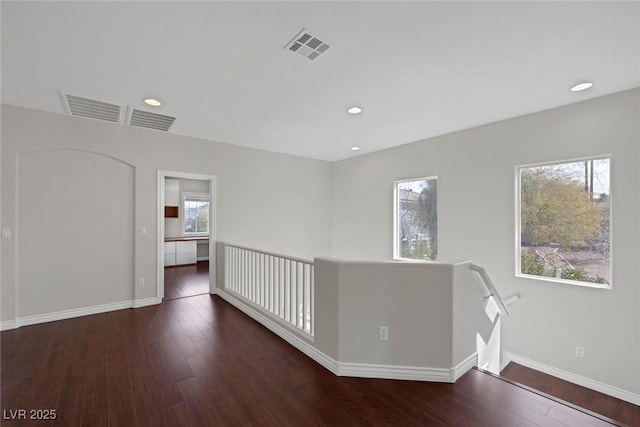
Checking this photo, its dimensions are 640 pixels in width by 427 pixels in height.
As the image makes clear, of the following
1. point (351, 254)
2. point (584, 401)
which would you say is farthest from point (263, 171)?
point (584, 401)

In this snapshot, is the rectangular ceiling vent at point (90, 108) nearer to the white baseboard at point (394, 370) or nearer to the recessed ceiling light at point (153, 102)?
the recessed ceiling light at point (153, 102)

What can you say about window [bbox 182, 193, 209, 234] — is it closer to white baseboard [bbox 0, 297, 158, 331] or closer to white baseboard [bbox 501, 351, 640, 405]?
white baseboard [bbox 0, 297, 158, 331]

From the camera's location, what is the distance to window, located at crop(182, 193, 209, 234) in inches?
316

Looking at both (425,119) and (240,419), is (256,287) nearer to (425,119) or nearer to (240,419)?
(240,419)

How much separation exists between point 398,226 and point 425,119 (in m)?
2.24

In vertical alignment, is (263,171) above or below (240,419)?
above

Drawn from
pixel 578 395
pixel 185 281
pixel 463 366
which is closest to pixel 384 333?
pixel 463 366

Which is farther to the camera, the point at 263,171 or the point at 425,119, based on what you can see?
the point at 263,171

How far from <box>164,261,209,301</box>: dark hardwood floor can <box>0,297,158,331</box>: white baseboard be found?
0.50 metres

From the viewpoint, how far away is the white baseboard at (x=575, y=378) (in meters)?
2.77

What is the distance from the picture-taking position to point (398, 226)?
5262 mm

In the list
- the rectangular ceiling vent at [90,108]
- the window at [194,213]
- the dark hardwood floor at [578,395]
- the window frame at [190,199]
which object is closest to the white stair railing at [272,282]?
the rectangular ceiling vent at [90,108]

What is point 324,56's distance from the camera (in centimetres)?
223

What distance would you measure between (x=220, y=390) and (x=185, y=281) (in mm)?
4162
